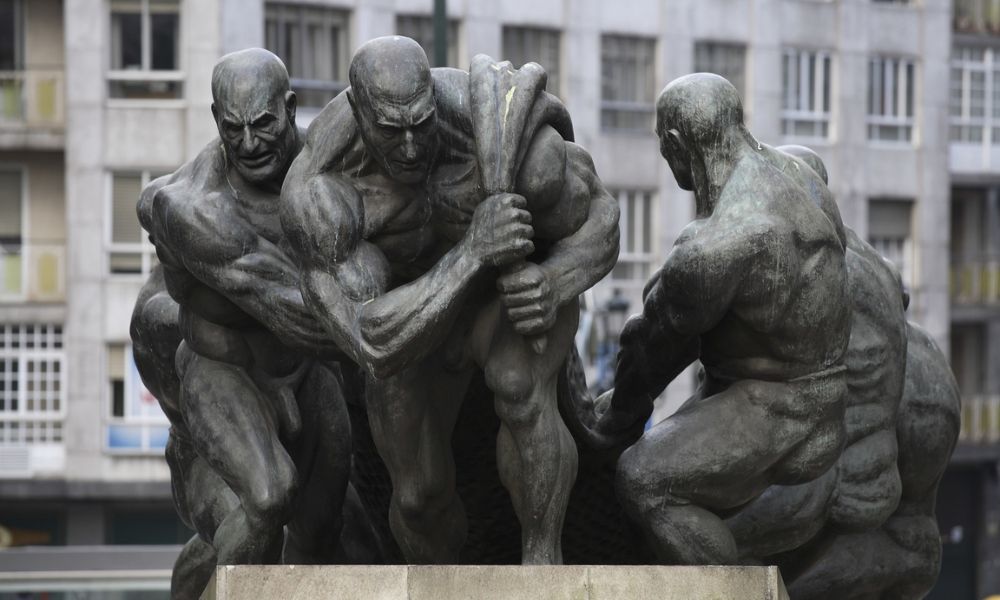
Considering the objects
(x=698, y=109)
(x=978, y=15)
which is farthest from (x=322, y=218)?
(x=978, y=15)

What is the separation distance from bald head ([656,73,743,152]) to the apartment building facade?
85.2 feet

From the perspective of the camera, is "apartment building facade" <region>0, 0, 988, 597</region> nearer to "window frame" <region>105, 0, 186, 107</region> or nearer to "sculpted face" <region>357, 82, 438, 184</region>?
"window frame" <region>105, 0, 186, 107</region>

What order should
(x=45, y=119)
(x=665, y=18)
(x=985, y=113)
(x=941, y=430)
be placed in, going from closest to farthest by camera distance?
1. (x=941, y=430)
2. (x=45, y=119)
3. (x=665, y=18)
4. (x=985, y=113)

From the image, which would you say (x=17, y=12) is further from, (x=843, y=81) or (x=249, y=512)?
(x=249, y=512)

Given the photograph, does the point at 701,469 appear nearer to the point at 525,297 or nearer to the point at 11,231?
the point at 525,297

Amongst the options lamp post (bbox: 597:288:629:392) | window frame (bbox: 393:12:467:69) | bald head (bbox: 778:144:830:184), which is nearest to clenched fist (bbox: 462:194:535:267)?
bald head (bbox: 778:144:830:184)

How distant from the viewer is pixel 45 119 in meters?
38.0

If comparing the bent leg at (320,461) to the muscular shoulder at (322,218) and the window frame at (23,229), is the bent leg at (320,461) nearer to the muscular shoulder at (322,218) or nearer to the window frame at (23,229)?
the muscular shoulder at (322,218)

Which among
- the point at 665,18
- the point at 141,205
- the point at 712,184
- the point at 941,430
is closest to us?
the point at 712,184

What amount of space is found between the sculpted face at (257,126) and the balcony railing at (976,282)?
36.1m

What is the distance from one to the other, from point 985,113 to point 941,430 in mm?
34841

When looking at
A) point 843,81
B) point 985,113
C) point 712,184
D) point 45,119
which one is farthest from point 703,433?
point 985,113

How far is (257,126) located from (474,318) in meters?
1.27

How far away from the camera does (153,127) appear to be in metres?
37.4
